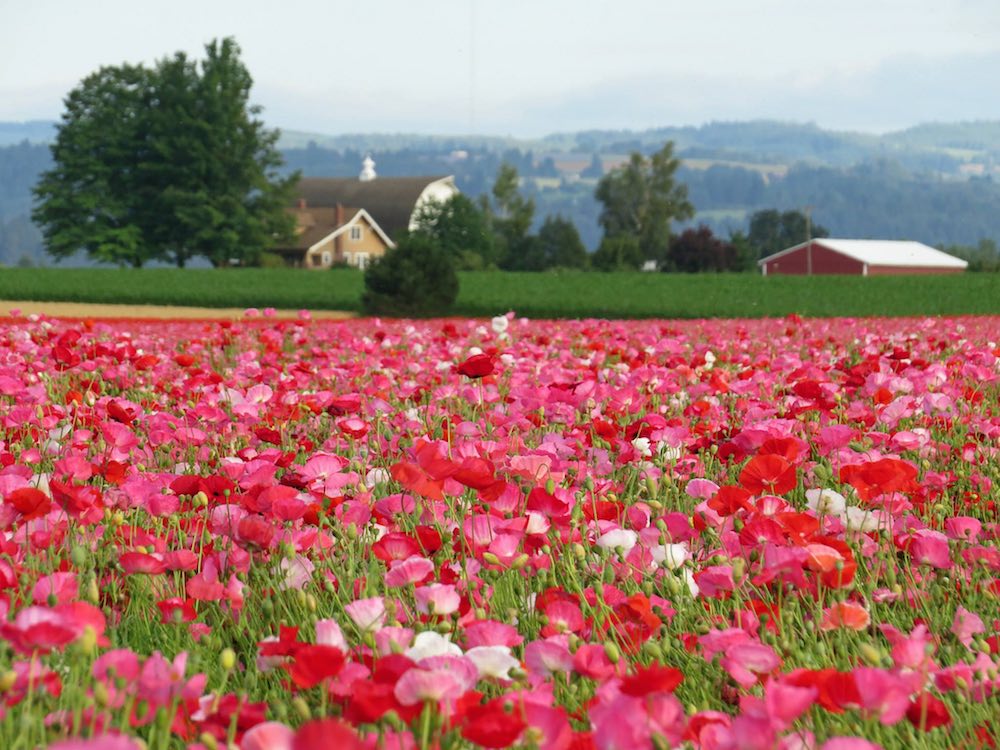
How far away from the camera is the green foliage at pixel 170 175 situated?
5478 centimetres

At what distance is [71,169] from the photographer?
5716 cm

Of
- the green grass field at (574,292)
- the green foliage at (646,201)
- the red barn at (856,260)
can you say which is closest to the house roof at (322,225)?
the green foliage at (646,201)

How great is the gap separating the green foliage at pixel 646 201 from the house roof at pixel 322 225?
20181 millimetres

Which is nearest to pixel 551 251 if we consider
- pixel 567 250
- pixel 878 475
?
pixel 567 250

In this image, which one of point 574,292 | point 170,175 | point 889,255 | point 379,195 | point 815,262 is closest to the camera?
point 574,292

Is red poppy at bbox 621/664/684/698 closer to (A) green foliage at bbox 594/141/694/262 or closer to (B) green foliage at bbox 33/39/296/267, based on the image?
(B) green foliage at bbox 33/39/296/267

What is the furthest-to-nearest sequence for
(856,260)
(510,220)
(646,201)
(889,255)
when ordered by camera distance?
(889,255) → (856,260) → (646,201) → (510,220)

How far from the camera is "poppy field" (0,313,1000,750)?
4.79 feet

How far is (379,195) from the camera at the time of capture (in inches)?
4518

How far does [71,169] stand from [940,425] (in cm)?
5867

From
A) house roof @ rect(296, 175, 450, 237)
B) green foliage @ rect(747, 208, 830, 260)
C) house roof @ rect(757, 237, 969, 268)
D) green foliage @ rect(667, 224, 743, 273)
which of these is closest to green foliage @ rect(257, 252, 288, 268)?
green foliage @ rect(667, 224, 743, 273)

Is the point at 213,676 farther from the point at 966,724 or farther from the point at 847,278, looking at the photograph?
the point at 847,278

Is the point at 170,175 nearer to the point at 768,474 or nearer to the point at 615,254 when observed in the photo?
the point at 615,254

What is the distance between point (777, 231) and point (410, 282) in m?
136
